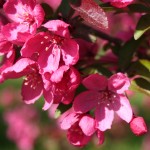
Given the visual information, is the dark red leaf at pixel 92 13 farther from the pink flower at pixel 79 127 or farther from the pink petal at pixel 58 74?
the pink flower at pixel 79 127

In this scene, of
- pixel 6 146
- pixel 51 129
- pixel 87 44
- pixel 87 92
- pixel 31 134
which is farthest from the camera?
pixel 6 146

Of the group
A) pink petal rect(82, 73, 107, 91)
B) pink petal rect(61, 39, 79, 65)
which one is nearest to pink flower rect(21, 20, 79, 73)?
pink petal rect(61, 39, 79, 65)

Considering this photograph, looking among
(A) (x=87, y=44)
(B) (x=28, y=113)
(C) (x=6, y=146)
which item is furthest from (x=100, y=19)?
(C) (x=6, y=146)

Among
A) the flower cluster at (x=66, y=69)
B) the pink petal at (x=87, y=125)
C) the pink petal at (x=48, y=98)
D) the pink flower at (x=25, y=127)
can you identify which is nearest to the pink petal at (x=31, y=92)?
the flower cluster at (x=66, y=69)

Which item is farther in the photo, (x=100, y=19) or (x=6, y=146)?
(x=6, y=146)

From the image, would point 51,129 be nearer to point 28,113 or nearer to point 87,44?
point 28,113

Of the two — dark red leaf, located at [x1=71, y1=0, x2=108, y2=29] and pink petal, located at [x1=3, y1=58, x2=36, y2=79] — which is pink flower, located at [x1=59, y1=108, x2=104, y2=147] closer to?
pink petal, located at [x1=3, y1=58, x2=36, y2=79]

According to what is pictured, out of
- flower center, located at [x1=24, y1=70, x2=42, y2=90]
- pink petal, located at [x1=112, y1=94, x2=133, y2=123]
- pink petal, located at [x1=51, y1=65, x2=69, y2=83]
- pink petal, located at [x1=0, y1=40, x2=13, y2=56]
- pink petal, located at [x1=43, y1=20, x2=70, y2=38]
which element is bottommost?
pink petal, located at [x1=112, y1=94, x2=133, y2=123]
